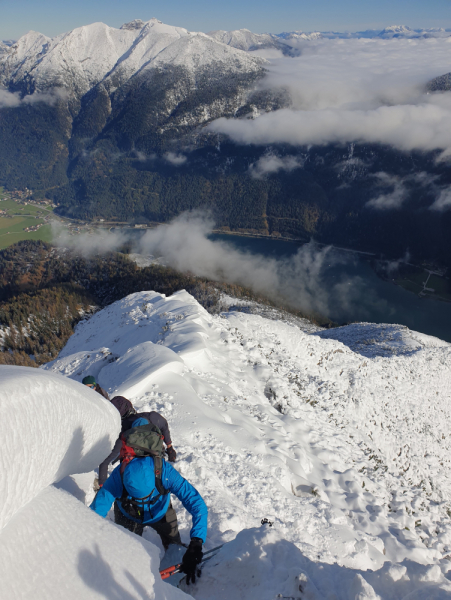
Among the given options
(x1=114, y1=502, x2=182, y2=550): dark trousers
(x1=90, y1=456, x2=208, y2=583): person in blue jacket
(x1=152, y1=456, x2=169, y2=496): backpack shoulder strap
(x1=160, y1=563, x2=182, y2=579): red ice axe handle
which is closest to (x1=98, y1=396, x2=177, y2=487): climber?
(x1=114, y1=502, x2=182, y2=550): dark trousers

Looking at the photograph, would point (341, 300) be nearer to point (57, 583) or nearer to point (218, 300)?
point (218, 300)

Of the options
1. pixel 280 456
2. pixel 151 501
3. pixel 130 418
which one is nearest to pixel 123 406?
pixel 130 418

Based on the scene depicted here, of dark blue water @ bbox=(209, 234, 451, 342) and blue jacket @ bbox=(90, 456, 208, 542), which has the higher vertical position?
blue jacket @ bbox=(90, 456, 208, 542)

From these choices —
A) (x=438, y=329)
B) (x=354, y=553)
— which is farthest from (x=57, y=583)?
(x=438, y=329)

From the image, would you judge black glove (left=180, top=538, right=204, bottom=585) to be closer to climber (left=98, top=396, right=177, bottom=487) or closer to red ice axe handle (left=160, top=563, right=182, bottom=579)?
red ice axe handle (left=160, top=563, right=182, bottom=579)

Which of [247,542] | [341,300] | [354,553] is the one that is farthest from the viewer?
[341,300]

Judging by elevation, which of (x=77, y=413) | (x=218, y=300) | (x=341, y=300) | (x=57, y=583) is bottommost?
(x=341, y=300)

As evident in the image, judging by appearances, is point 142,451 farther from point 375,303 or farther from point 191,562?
point 375,303
